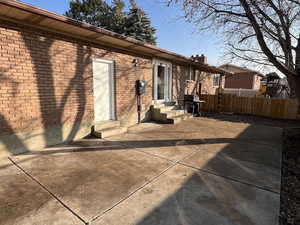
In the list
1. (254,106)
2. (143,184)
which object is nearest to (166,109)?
(254,106)

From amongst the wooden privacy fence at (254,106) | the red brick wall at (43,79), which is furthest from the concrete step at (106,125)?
the wooden privacy fence at (254,106)

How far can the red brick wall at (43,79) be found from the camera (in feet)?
11.9

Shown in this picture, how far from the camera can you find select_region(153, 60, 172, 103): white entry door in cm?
798

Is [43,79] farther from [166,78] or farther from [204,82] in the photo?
[204,82]

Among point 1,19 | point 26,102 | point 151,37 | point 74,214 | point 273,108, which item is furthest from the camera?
point 151,37

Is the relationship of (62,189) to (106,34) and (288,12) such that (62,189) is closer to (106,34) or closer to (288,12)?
(106,34)

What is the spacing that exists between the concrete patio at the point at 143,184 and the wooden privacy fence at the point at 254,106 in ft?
17.8

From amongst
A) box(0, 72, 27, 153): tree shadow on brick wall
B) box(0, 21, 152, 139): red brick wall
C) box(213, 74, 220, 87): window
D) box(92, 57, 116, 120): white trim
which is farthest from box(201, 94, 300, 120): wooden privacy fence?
box(0, 72, 27, 153): tree shadow on brick wall

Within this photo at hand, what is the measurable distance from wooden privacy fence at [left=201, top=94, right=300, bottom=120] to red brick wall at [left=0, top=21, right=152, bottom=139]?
25.6 ft

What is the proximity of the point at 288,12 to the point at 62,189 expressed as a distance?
23.4 feet

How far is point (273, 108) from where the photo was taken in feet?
29.3

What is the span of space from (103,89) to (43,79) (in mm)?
1890

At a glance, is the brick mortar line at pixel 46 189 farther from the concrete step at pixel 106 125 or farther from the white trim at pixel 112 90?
the white trim at pixel 112 90

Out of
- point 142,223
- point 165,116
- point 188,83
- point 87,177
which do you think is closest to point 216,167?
point 142,223
